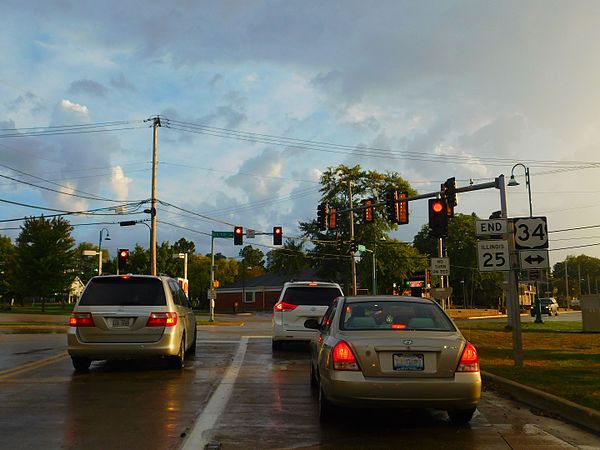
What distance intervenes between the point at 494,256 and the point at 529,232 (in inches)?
31.9

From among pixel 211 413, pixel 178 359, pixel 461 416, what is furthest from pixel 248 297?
pixel 461 416

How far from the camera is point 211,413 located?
7.57 m

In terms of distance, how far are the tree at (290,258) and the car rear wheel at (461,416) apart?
61.1 m

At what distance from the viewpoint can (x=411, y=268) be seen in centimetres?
6241

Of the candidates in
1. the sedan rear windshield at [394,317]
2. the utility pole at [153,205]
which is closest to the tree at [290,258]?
the utility pole at [153,205]

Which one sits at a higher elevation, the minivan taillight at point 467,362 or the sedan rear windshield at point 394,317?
the sedan rear windshield at point 394,317

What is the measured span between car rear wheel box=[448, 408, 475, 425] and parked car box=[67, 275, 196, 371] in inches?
220

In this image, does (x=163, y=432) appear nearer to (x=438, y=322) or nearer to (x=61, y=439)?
(x=61, y=439)

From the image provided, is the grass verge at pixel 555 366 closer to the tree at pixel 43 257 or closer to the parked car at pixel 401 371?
the parked car at pixel 401 371

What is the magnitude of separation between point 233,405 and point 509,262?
6.72m

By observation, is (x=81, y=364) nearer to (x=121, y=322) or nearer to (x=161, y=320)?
(x=121, y=322)

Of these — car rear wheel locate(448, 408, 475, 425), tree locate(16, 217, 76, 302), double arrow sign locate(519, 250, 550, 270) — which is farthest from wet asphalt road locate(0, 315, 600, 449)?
tree locate(16, 217, 76, 302)

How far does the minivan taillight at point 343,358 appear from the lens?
6496mm

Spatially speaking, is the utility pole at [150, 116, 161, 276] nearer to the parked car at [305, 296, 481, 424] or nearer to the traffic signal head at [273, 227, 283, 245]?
the traffic signal head at [273, 227, 283, 245]
